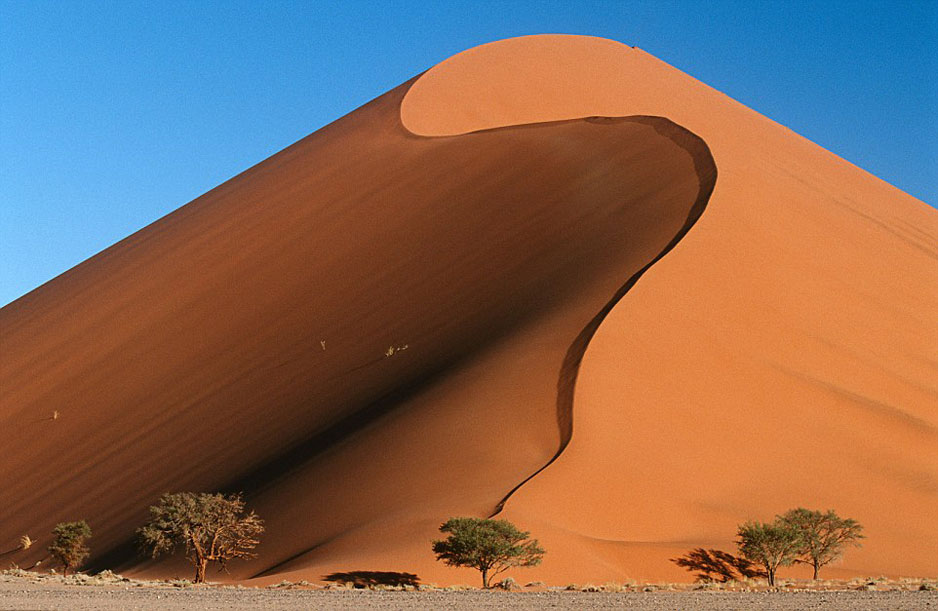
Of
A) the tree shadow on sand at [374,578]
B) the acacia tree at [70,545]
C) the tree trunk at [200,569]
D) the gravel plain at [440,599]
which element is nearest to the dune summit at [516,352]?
the tree shadow on sand at [374,578]

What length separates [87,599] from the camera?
14.3 meters

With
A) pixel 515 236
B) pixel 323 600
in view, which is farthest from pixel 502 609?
pixel 515 236

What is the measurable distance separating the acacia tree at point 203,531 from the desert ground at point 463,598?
1.91 m

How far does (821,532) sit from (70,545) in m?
12.8

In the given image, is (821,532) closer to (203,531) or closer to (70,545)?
(203,531)

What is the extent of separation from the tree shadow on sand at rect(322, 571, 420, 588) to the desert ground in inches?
22.5

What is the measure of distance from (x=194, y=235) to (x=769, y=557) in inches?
1002

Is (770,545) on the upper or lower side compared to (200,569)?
lower

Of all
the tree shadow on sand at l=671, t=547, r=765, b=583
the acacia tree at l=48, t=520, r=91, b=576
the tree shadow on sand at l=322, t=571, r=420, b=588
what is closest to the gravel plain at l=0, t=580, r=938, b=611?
the tree shadow on sand at l=322, t=571, r=420, b=588

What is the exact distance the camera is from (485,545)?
15.7m

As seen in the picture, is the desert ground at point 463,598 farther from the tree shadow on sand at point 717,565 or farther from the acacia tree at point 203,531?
the acacia tree at point 203,531

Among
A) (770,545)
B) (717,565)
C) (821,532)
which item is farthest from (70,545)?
(821,532)

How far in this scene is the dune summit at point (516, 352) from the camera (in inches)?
723

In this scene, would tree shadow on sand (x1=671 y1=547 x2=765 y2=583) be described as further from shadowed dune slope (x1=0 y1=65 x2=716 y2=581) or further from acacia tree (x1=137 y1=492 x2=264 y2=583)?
acacia tree (x1=137 y1=492 x2=264 y2=583)
